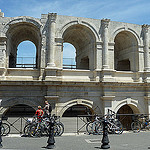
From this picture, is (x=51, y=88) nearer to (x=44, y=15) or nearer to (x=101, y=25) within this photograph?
(x=44, y=15)

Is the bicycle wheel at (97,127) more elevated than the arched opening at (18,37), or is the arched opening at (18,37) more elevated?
the arched opening at (18,37)

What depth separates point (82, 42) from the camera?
54.4ft

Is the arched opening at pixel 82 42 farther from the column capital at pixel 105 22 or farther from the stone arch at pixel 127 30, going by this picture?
the stone arch at pixel 127 30

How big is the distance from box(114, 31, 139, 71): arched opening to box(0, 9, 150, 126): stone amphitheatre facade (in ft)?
0.28

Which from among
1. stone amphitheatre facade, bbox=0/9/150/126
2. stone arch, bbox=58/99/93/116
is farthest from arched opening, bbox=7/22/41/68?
stone arch, bbox=58/99/93/116

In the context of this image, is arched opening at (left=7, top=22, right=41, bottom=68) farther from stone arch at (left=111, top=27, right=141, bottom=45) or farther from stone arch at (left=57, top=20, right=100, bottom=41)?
stone arch at (left=111, top=27, right=141, bottom=45)

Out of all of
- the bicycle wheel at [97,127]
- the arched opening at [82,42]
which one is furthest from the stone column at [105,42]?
the bicycle wheel at [97,127]

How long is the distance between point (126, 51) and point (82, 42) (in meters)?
4.06

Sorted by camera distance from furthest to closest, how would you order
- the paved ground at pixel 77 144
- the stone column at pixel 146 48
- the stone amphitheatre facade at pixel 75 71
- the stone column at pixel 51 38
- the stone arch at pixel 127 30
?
the stone column at pixel 146 48
the stone arch at pixel 127 30
the stone column at pixel 51 38
the stone amphitheatre facade at pixel 75 71
the paved ground at pixel 77 144

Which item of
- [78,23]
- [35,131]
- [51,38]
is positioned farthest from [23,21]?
[35,131]

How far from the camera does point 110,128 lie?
10422 mm

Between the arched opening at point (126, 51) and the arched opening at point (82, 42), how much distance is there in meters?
2.87

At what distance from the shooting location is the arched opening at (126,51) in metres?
15.6

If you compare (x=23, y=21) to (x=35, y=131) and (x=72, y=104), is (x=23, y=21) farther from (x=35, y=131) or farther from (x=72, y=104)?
(x=35, y=131)
